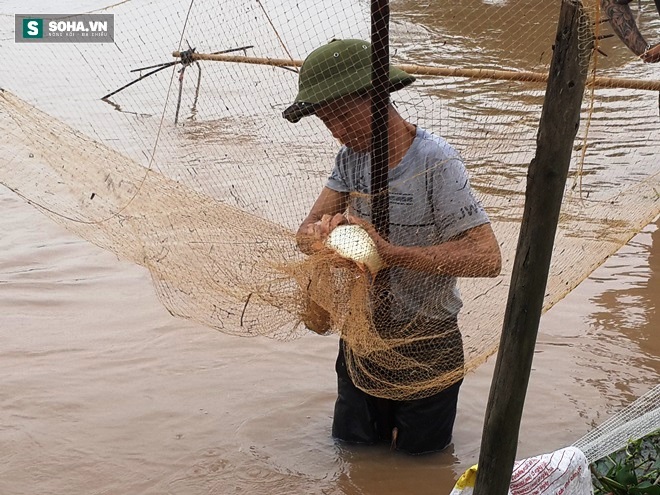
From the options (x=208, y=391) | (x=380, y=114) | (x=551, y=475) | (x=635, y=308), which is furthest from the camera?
(x=635, y=308)

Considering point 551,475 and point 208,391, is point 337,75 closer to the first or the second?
point 551,475

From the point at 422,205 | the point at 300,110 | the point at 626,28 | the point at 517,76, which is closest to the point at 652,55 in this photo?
the point at 626,28

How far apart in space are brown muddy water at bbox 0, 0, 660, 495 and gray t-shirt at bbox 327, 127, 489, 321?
31.5 inches

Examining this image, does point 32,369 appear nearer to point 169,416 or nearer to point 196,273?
point 169,416

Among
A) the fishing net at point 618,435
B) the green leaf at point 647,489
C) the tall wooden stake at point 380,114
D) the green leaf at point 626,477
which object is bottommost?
the green leaf at point 647,489

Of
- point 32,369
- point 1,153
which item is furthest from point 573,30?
point 1,153

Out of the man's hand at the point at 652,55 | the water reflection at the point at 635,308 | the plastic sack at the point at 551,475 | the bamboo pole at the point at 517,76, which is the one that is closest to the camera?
the plastic sack at the point at 551,475

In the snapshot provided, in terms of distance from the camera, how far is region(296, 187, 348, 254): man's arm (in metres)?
3.02

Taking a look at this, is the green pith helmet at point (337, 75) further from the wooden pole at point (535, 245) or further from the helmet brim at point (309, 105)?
the wooden pole at point (535, 245)

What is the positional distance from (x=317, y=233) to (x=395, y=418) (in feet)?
3.06

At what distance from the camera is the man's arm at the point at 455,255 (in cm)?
293

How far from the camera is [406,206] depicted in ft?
9.99

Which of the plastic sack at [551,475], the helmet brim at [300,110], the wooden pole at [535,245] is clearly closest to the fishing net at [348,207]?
the wooden pole at [535,245]

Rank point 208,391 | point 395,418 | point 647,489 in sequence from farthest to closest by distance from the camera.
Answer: point 208,391 < point 395,418 < point 647,489
